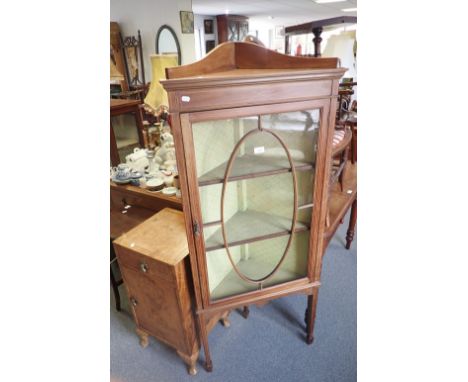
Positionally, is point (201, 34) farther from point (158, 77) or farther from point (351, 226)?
point (351, 226)

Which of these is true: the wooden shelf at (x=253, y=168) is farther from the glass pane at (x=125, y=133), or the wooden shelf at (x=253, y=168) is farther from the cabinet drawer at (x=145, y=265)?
the glass pane at (x=125, y=133)

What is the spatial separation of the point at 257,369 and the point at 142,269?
0.75 m

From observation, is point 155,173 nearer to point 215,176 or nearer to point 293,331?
point 215,176

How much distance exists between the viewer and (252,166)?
3.36 feet

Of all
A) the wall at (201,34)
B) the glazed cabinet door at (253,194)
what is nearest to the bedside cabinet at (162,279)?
the glazed cabinet door at (253,194)

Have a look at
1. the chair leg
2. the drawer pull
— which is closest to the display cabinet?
the drawer pull

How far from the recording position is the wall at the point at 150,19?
155 inches

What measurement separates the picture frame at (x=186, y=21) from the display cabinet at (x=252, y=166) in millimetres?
3413

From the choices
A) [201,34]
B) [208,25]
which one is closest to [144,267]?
[201,34]

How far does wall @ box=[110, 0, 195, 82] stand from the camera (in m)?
3.93

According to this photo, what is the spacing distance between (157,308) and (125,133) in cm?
164

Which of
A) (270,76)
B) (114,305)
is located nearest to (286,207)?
(270,76)

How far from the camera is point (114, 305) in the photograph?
1768 millimetres

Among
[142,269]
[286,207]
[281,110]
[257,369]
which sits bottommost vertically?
[257,369]
